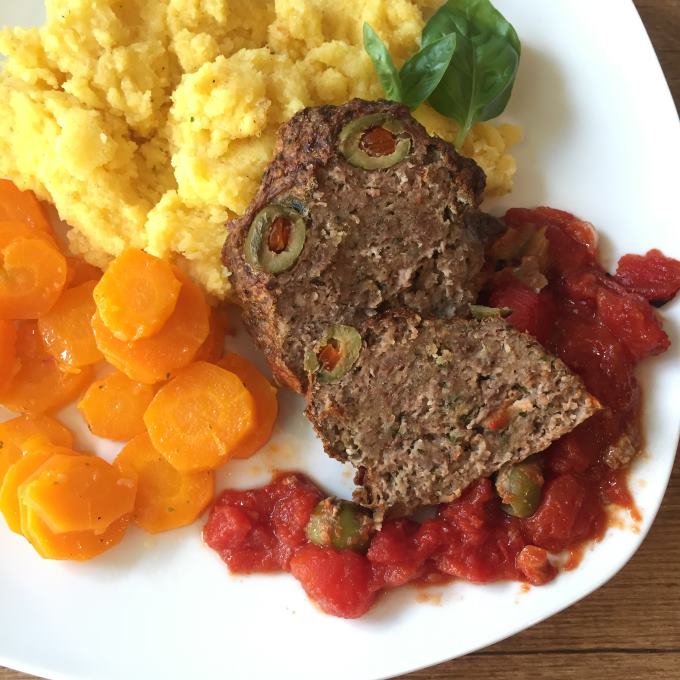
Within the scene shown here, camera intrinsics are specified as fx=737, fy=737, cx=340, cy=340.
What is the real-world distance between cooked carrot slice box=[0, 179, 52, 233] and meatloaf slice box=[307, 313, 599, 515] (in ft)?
6.35

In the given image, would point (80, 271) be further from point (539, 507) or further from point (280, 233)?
point (539, 507)

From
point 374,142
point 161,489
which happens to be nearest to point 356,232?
point 374,142

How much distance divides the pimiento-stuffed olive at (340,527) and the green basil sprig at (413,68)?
2.30 meters

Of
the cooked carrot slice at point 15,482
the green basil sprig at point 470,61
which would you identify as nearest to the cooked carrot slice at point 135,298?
the cooked carrot slice at point 15,482

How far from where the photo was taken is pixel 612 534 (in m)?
3.92

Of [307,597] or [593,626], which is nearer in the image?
[307,597]

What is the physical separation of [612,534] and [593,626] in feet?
2.70

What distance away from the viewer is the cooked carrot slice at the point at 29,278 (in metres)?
4.13

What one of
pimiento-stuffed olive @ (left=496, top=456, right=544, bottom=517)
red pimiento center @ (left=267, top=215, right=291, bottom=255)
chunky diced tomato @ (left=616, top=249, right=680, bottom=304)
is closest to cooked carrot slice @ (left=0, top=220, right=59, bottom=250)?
red pimiento center @ (left=267, top=215, right=291, bottom=255)

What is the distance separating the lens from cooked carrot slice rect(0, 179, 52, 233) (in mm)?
4340

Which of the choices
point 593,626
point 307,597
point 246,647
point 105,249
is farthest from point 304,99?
point 593,626

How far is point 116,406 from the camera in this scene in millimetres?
4211

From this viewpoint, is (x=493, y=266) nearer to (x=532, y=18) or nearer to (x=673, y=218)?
(x=673, y=218)

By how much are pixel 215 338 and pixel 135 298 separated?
561 millimetres
